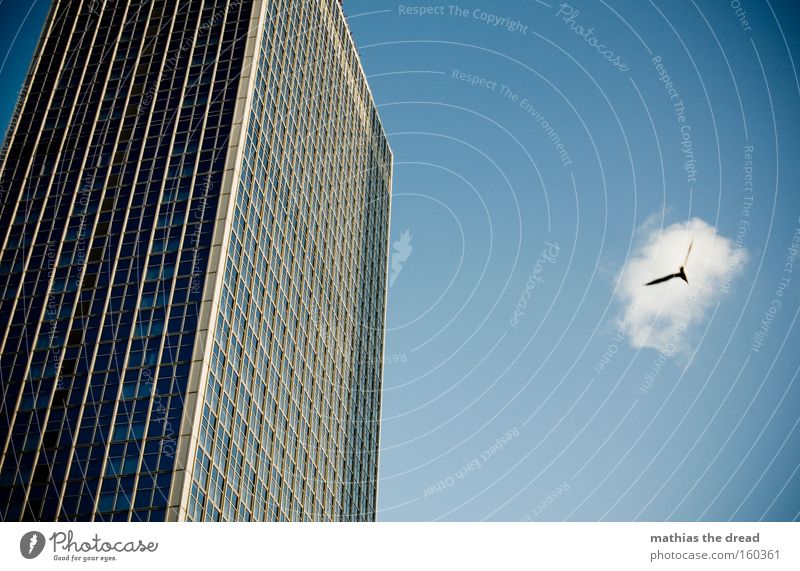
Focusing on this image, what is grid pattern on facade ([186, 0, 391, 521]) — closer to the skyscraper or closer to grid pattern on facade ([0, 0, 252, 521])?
the skyscraper

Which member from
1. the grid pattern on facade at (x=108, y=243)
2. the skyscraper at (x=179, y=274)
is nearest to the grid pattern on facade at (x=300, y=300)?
the skyscraper at (x=179, y=274)

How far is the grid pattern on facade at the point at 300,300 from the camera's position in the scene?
256 feet

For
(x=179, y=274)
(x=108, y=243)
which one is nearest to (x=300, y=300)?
(x=179, y=274)

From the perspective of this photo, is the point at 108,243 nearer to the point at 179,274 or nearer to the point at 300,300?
the point at 179,274

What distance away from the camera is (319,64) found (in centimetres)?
11306

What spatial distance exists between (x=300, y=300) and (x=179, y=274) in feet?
71.6

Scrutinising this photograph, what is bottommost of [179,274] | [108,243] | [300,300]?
[179,274]

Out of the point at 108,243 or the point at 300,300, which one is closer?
the point at 108,243

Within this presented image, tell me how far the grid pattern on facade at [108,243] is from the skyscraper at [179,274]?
17 centimetres

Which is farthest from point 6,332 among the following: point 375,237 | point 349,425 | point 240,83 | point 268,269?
point 375,237

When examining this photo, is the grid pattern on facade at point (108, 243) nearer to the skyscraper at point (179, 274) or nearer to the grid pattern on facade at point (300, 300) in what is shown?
the skyscraper at point (179, 274)

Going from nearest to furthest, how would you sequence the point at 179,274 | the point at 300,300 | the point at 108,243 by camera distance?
1. the point at 179,274
2. the point at 108,243
3. the point at 300,300

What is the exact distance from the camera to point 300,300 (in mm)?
98188
